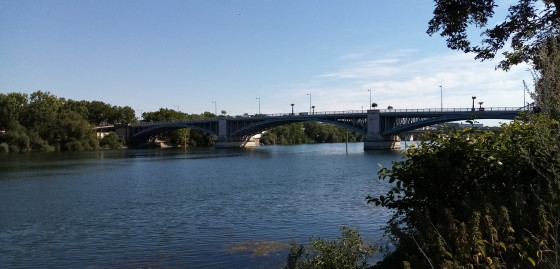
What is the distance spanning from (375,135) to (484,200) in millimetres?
90246

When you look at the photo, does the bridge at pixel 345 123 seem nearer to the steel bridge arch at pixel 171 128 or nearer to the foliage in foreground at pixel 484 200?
the steel bridge arch at pixel 171 128

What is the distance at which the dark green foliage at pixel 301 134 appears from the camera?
167125 mm

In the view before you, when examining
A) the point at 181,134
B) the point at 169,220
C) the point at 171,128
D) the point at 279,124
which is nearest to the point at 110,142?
the point at 171,128

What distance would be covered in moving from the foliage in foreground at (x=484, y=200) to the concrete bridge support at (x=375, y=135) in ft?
286

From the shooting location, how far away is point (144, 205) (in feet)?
83.1

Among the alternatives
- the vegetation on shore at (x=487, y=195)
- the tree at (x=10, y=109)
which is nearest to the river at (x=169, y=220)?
the vegetation on shore at (x=487, y=195)

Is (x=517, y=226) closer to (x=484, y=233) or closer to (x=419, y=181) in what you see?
(x=484, y=233)

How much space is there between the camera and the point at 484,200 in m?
5.74

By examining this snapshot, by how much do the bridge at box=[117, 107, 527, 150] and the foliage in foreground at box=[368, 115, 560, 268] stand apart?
57.9 meters

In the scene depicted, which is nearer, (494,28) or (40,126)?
(494,28)

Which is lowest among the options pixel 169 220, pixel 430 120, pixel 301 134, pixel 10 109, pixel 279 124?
pixel 169 220

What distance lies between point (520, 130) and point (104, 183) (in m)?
34.7

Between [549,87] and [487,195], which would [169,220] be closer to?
[487,195]

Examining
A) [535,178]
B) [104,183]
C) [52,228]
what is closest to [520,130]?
[535,178]
